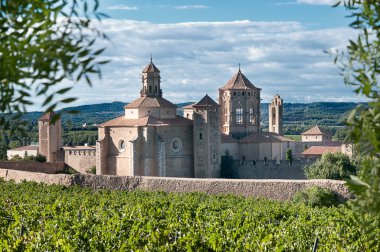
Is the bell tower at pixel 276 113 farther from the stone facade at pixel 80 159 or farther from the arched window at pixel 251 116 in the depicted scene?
the stone facade at pixel 80 159

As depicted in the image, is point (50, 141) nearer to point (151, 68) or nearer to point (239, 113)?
point (151, 68)

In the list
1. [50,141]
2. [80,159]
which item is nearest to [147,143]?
[80,159]

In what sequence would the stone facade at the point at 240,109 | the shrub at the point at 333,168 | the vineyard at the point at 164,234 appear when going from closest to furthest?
the vineyard at the point at 164,234, the shrub at the point at 333,168, the stone facade at the point at 240,109

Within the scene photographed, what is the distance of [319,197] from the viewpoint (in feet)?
72.1

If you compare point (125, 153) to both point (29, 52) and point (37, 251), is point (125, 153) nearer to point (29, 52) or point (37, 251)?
point (37, 251)

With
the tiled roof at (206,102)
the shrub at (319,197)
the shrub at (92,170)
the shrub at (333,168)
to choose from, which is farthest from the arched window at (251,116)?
the shrub at (319,197)

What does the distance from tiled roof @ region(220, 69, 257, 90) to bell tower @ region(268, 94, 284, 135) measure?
5705 mm

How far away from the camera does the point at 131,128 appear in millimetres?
47969

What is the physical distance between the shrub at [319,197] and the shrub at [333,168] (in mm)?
17051

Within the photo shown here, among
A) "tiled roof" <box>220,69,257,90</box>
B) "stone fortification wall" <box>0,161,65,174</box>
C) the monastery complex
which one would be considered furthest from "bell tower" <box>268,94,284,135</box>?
"stone fortification wall" <box>0,161,65,174</box>

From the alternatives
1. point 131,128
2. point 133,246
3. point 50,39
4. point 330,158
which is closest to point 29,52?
point 50,39

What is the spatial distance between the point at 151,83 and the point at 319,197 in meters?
32.2

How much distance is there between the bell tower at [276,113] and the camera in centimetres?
6912

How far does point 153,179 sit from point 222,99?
1447 inches
